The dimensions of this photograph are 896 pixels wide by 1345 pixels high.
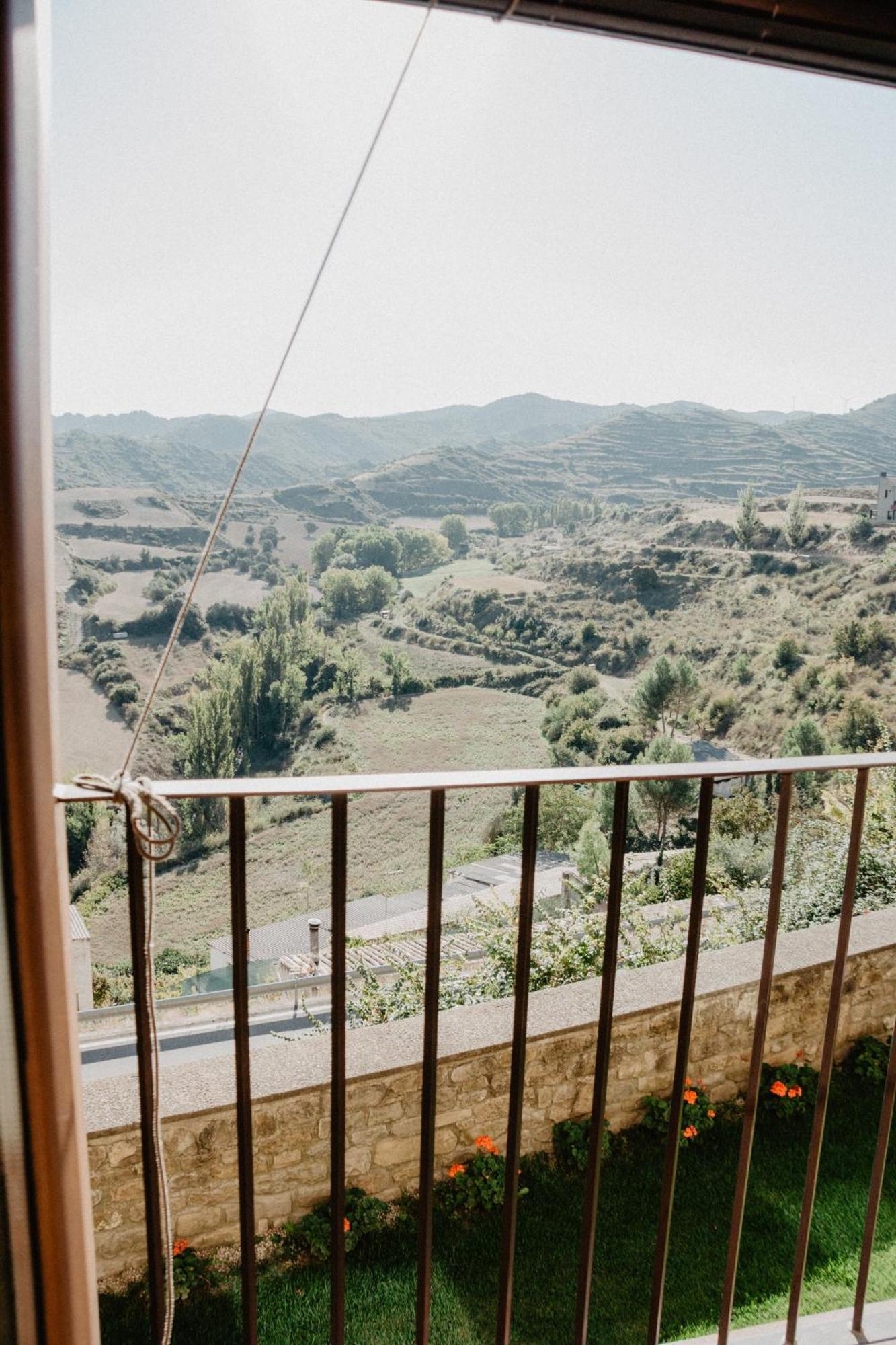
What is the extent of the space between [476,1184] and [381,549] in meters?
18.5

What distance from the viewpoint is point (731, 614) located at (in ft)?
73.4

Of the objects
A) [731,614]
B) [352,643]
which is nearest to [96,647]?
[352,643]

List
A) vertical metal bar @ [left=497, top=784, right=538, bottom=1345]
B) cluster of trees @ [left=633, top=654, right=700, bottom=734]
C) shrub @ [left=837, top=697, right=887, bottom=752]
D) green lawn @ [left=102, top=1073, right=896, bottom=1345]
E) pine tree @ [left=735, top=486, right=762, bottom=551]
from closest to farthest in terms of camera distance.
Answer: vertical metal bar @ [left=497, top=784, right=538, bottom=1345], green lawn @ [left=102, top=1073, right=896, bottom=1345], shrub @ [left=837, top=697, right=887, bottom=752], cluster of trees @ [left=633, top=654, right=700, bottom=734], pine tree @ [left=735, top=486, right=762, bottom=551]

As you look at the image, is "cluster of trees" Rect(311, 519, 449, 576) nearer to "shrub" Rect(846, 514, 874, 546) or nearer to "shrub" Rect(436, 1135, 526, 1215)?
"shrub" Rect(846, 514, 874, 546)

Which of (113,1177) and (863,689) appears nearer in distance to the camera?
(113,1177)

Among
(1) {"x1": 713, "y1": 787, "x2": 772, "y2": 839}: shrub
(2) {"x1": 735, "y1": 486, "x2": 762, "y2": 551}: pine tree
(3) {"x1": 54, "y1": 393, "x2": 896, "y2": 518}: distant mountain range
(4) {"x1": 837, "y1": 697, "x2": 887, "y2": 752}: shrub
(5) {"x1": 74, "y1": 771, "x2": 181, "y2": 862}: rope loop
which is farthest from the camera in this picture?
(2) {"x1": 735, "y1": 486, "x2": 762, "y2": 551}: pine tree

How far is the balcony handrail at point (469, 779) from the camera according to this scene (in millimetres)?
830

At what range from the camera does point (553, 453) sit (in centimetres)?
2303

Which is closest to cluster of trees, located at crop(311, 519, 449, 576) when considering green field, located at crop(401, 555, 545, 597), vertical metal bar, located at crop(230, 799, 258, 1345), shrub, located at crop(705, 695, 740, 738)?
green field, located at crop(401, 555, 545, 597)

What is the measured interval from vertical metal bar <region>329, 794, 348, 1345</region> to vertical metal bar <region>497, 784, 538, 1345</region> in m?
0.20

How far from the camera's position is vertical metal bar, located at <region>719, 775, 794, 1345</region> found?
1.07 metres

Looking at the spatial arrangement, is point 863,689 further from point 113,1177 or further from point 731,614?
point 113,1177

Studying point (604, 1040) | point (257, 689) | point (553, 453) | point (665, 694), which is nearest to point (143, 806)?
point (604, 1040)

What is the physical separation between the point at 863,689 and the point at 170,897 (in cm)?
1674
